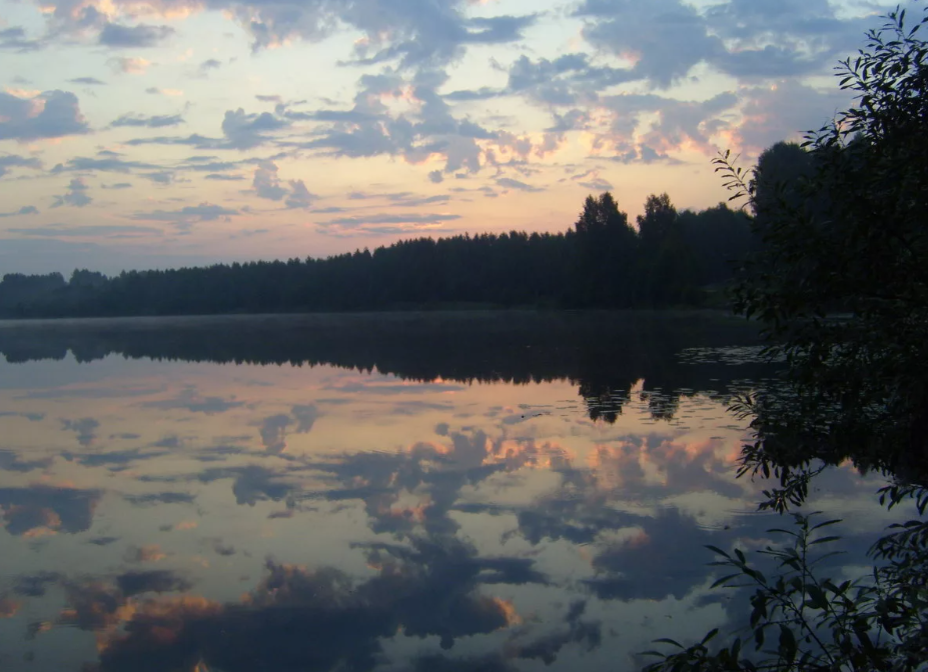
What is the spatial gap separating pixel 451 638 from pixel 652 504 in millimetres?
4308

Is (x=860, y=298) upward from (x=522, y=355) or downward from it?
upward

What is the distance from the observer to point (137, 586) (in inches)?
330

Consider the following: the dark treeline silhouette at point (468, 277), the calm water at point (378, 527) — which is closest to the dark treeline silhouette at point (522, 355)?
the calm water at point (378, 527)

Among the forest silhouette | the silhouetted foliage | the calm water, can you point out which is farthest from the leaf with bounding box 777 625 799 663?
the forest silhouette

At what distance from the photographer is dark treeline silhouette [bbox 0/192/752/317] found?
283ft

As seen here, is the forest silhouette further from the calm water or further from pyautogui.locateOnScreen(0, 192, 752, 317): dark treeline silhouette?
the calm water

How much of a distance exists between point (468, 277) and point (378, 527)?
10410cm

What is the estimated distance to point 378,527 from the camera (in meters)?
10.0

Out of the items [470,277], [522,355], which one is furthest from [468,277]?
[522,355]

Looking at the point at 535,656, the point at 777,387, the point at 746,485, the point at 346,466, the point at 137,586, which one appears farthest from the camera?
the point at 777,387

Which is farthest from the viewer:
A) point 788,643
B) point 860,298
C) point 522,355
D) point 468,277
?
point 468,277

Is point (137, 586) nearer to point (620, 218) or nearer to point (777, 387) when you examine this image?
point (777, 387)

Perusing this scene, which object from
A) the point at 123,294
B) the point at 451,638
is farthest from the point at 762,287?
the point at 123,294

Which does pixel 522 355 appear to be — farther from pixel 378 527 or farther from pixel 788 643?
pixel 788 643
